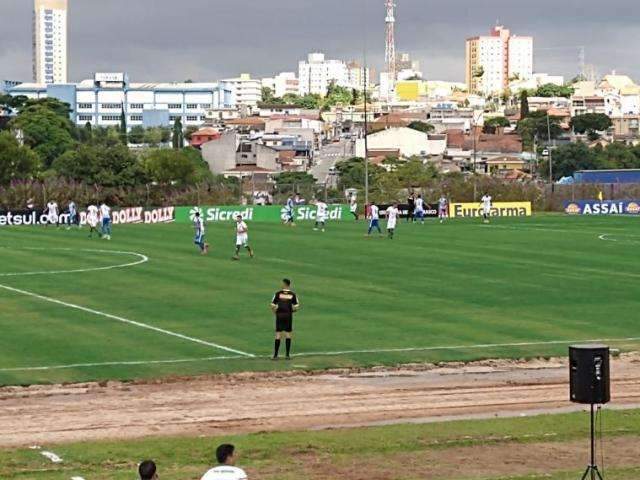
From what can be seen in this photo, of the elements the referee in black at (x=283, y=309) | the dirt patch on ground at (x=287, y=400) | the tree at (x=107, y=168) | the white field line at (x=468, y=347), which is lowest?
the dirt patch on ground at (x=287, y=400)

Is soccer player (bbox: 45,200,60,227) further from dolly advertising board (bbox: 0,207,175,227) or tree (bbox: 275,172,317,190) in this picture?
tree (bbox: 275,172,317,190)

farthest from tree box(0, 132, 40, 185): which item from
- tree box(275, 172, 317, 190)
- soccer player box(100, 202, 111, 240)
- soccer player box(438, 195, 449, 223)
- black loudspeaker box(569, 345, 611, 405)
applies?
black loudspeaker box(569, 345, 611, 405)

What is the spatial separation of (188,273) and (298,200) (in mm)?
56215

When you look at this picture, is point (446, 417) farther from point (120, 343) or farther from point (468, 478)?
point (120, 343)

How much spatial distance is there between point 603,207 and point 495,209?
25.4 ft

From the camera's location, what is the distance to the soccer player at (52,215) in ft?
275

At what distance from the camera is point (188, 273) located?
1946 inches

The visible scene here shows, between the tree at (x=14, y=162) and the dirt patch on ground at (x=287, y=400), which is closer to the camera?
the dirt patch on ground at (x=287, y=400)

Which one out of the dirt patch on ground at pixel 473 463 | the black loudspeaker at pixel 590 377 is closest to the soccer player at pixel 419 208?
the dirt patch on ground at pixel 473 463

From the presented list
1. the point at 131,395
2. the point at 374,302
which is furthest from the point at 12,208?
the point at 131,395

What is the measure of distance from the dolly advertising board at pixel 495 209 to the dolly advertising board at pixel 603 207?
129 inches

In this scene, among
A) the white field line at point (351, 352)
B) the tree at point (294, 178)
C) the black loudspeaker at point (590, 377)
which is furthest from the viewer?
the tree at point (294, 178)

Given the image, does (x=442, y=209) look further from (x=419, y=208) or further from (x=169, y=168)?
(x=169, y=168)

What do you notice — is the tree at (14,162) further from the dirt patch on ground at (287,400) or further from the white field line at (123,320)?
the dirt patch on ground at (287,400)
